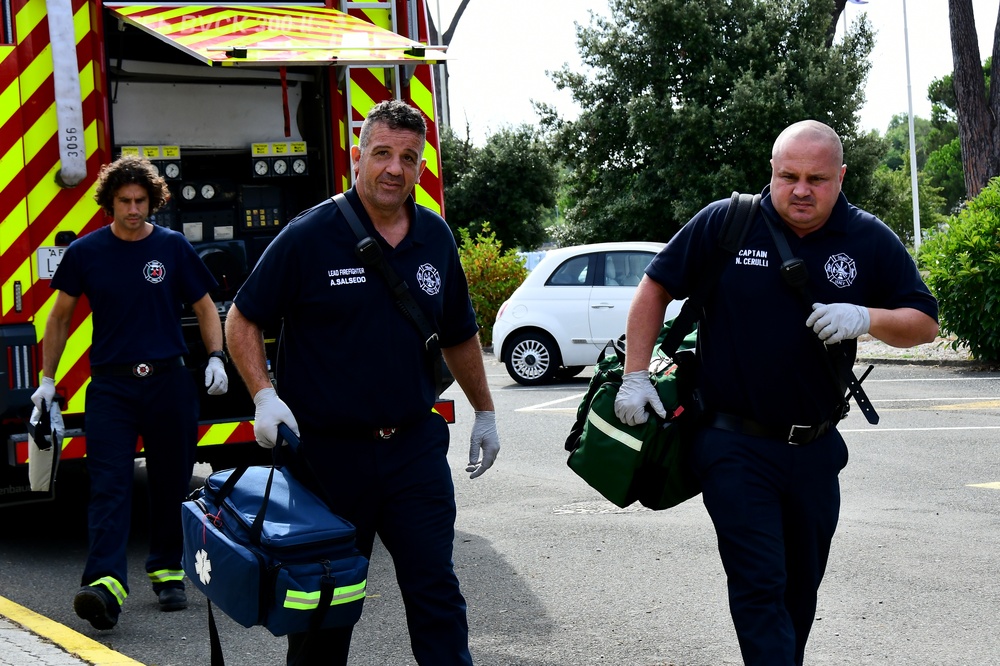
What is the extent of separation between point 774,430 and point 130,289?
312 centimetres

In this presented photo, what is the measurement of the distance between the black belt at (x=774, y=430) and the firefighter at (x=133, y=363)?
2.81 meters

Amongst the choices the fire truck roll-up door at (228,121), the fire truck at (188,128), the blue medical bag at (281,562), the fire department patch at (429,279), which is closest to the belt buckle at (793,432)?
the fire department patch at (429,279)

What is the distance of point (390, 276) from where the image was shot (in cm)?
375

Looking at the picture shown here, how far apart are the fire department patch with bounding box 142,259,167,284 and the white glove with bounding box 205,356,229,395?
1.58 ft

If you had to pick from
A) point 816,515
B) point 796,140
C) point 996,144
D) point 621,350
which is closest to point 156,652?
point 621,350

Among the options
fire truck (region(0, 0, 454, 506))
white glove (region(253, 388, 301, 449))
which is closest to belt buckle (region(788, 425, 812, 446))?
white glove (region(253, 388, 301, 449))

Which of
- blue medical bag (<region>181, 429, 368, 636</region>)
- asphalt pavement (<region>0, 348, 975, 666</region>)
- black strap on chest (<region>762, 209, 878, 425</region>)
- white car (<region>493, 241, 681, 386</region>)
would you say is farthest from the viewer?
white car (<region>493, 241, 681, 386</region>)

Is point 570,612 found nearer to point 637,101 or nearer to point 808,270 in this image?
point 808,270

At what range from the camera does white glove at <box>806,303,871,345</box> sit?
3.71 metres

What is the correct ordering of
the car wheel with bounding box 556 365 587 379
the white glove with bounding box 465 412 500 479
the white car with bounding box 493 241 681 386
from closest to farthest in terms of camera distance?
the white glove with bounding box 465 412 500 479 → the white car with bounding box 493 241 681 386 → the car wheel with bounding box 556 365 587 379

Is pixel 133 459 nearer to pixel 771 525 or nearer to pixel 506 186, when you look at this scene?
pixel 771 525

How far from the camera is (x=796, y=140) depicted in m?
3.88

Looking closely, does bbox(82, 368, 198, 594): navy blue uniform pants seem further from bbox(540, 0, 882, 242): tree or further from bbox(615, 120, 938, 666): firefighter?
bbox(540, 0, 882, 242): tree

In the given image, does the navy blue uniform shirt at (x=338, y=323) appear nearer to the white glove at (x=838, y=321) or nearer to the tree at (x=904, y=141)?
the white glove at (x=838, y=321)
